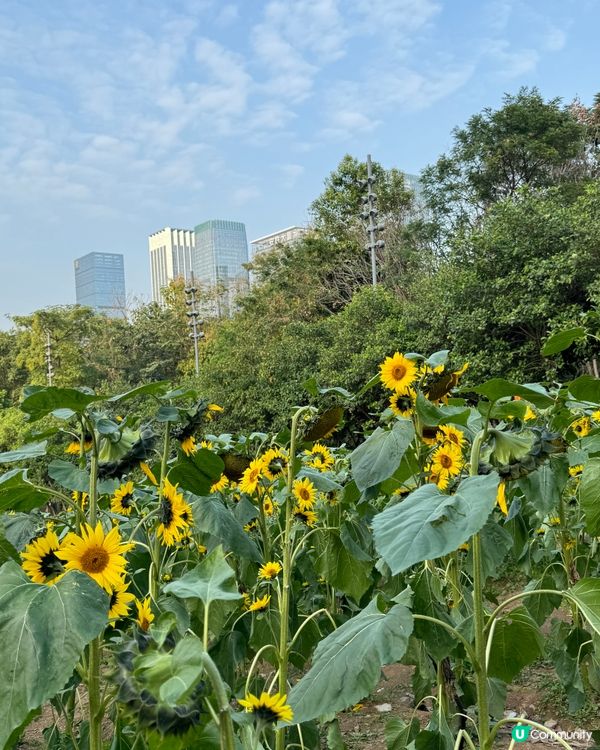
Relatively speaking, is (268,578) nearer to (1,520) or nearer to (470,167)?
(1,520)

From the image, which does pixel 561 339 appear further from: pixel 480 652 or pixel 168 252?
pixel 168 252

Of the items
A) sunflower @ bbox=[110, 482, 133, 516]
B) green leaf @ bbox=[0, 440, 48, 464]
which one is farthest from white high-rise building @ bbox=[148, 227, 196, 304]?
green leaf @ bbox=[0, 440, 48, 464]

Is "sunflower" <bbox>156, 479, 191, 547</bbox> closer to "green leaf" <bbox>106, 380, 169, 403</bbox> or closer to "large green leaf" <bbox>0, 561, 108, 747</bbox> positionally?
"green leaf" <bbox>106, 380, 169, 403</bbox>

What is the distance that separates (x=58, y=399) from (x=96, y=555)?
211 mm

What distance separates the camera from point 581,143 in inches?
602

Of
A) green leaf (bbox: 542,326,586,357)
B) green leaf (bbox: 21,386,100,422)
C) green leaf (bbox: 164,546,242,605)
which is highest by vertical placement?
green leaf (bbox: 542,326,586,357)

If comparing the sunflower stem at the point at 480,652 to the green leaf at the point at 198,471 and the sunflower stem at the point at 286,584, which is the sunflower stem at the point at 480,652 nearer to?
the sunflower stem at the point at 286,584

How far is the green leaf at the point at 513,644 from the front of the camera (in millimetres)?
1132

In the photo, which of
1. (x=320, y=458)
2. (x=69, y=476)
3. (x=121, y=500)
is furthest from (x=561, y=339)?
(x=320, y=458)

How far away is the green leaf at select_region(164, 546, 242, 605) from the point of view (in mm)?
687

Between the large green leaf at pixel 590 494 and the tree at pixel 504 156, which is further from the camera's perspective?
the tree at pixel 504 156

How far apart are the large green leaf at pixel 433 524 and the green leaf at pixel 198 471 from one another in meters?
0.60

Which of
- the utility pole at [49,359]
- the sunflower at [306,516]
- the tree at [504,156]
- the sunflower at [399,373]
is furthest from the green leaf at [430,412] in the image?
the utility pole at [49,359]

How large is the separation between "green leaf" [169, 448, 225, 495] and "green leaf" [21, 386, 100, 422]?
0.38 m
